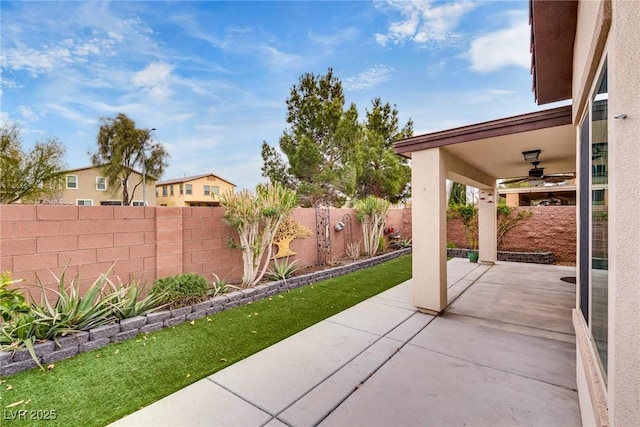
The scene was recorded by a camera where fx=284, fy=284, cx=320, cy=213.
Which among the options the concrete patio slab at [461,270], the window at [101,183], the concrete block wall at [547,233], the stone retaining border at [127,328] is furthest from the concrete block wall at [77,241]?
the window at [101,183]

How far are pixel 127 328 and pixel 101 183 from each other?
33.5 m

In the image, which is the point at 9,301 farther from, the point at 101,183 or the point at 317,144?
the point at 101,183

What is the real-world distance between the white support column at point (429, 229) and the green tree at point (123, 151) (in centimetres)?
3072

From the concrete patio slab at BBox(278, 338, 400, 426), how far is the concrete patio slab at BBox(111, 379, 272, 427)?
0.96 ft

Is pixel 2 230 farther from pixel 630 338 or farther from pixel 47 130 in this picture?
pixel 47 130

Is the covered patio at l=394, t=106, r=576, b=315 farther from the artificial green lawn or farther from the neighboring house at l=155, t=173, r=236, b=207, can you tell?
the neighboring house at l=155, t=173, r=236, b=207

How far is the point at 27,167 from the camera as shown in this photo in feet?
71.9

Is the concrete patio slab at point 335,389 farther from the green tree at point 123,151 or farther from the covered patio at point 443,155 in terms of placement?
the green tree at point 123,151

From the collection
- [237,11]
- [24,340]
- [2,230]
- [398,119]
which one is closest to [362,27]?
[237,11]

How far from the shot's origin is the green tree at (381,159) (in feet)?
65.3

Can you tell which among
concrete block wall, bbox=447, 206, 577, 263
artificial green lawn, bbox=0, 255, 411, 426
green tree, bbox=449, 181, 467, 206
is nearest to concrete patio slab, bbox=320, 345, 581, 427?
artificial green lawn, bbox=0, 255, 411, 426

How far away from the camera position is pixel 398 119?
879 inches

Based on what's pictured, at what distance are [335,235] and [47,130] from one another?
26.5 m

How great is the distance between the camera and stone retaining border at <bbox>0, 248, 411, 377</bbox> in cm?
341
